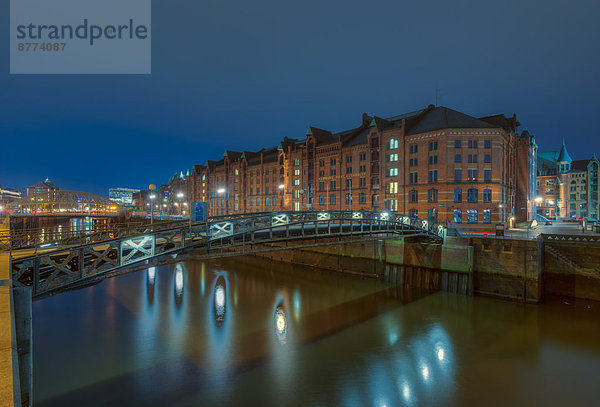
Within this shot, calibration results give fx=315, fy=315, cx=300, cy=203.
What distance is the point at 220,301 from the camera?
26406 millimetres

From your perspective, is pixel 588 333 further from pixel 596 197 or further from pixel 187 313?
pixel 596 197

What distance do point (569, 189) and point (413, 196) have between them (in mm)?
66768

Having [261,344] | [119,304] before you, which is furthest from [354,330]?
[119,304]

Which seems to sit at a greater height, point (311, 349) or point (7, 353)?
point (7, 353)

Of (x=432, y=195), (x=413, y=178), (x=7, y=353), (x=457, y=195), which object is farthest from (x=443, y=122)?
(x=7, y=353)

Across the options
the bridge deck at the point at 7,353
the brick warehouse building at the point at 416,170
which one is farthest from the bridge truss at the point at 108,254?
the brick warehouse building at the point at 416,170

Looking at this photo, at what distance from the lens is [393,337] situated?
765 inches

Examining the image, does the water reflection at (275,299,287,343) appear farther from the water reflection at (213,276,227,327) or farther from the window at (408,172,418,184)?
the window at (408,172,418,184)

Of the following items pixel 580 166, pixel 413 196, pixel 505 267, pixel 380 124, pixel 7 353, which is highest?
pixel 380 124

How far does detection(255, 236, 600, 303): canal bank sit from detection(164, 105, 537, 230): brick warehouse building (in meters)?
8.24

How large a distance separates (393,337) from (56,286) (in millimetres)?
17428

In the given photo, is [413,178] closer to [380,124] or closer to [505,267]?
[380,124]

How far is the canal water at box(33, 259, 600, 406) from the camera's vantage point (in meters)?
13.8

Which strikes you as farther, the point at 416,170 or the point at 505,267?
the point at 416,170
